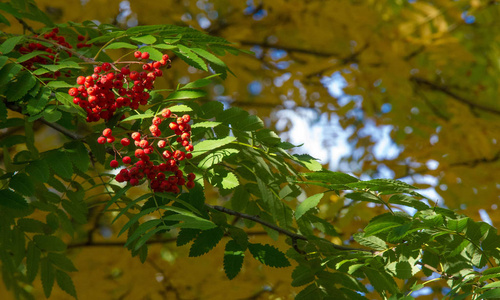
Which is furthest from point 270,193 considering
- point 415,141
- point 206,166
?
point 415,141

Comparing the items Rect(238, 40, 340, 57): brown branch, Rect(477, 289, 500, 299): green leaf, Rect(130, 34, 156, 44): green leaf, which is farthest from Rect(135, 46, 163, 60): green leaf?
Rect(238, 40, 340, 57): brown branch

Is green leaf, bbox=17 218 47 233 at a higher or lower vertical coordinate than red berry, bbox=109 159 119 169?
lower

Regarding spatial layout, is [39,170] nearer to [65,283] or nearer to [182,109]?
[182,109]

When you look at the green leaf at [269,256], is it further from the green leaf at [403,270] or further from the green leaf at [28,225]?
the green leaf at [28,225]

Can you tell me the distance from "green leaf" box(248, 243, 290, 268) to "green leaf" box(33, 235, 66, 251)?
2.26 feet

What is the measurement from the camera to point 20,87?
4.11 feet

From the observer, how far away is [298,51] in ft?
12.0

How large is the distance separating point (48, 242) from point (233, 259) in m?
0.70

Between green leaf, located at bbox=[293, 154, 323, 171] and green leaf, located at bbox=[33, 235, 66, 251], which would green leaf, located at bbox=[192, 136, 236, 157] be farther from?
green leaf, located at bbox=[33, 235, 66, 251]

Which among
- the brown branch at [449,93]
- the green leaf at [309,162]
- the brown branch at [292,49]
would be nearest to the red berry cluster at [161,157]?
the green leaf at [309,162]

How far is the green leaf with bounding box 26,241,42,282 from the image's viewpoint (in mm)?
1571

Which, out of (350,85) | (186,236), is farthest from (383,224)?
(350,85)

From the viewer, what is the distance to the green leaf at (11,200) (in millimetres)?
1182

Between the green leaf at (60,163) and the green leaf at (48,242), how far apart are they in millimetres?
426
